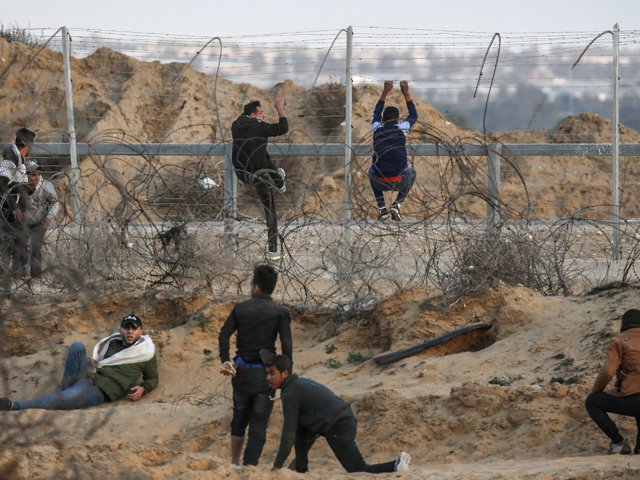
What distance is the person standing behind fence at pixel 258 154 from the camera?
1255cm

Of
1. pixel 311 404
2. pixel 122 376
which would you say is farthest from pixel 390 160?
pixel 311 404

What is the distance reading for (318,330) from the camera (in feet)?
39.9

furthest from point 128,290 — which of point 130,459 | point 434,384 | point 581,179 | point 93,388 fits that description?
point 581,179

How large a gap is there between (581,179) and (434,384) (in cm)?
1321

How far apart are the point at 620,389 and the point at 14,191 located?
693cm

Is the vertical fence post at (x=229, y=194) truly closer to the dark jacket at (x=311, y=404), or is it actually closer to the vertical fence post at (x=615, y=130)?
the vertical fence post at (x=615, y=130)

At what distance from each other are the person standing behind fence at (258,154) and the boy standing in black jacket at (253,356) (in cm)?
351

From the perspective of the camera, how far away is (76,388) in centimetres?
1100

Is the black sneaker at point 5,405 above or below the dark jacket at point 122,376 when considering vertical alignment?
above

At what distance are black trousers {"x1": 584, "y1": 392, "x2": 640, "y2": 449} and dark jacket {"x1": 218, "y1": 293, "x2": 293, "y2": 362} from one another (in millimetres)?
2049

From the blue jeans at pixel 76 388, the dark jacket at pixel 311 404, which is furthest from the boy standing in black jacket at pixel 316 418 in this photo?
the blue jeans at pixel 76 388

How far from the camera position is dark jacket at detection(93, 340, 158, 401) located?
11.0 metres

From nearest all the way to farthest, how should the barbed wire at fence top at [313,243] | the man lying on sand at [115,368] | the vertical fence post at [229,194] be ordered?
the man lying on sand at [115,368], the barbed wire at fence top at [313,243], the vertical fence post at [229,194]

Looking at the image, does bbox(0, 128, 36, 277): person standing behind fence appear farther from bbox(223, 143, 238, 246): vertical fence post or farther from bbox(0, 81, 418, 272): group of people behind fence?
bbox(223, 143, 238, 246): vertical fence post
